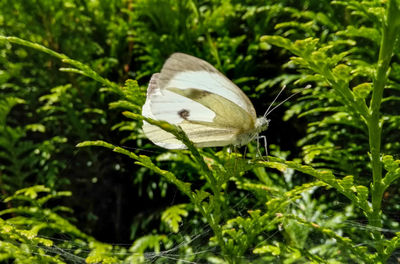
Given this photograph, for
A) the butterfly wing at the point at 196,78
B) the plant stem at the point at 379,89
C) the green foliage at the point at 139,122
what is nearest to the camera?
the plant stem at the point at 379,89

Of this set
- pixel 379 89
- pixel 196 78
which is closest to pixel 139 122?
pixel 196 78

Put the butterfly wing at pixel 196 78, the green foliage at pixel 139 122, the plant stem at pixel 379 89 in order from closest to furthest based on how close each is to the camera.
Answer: the plant stem at pixel 379 89 → the butterfly wing at pixel 196 78 → the green foliage at pixel 139 122

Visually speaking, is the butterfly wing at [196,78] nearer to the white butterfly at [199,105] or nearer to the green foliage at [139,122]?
the white butterfly at [199,105]

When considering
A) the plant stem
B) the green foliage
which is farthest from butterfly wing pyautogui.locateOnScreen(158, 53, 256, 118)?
the plant stem

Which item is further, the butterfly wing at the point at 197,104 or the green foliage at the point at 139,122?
the green foliage at the point at 139,122

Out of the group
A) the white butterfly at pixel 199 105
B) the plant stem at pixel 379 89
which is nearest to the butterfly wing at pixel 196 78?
the white butterfly at pixel 199 105
